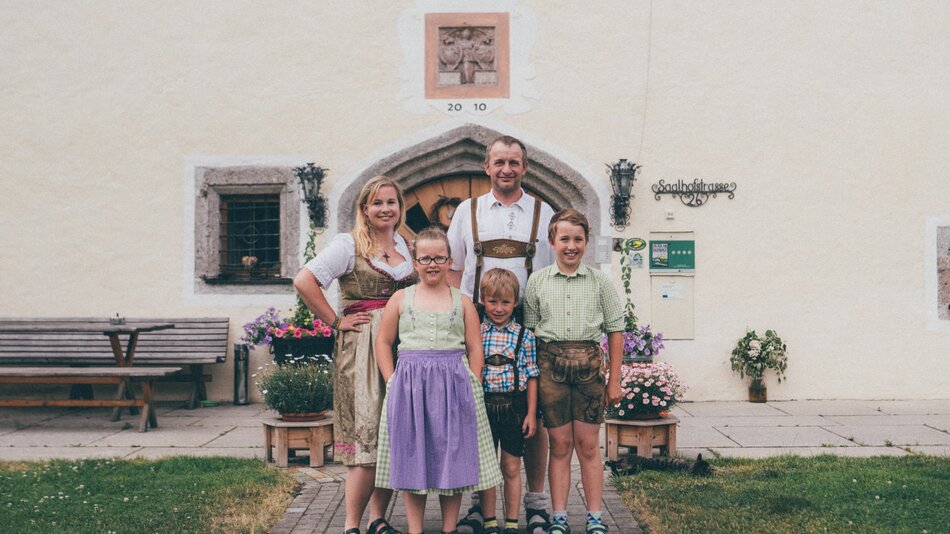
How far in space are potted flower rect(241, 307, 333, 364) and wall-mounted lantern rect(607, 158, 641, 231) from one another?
2.82 metres

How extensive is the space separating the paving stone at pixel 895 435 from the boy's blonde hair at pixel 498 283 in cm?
350

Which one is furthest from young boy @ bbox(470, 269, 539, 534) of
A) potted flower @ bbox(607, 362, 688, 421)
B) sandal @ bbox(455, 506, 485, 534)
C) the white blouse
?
potted flower @ bbox(607, 362, 688, 421)

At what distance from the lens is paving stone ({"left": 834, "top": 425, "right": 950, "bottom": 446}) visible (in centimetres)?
584

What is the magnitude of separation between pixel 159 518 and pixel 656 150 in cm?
560

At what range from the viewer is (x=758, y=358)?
7.79 m

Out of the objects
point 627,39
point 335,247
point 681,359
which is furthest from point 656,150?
point 335,247

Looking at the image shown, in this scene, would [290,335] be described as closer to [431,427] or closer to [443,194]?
[443,194]

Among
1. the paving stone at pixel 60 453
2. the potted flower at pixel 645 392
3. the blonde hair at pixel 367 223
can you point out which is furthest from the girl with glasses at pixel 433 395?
the paving stone at pixel 60 453

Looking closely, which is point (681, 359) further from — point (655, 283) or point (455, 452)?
point (455, 452)

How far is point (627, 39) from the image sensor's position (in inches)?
314

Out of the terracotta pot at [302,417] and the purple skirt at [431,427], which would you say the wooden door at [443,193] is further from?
the purple skirt at [431,427]

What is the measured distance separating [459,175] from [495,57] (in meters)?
1.16

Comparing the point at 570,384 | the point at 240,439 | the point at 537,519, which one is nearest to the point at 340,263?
the point at 570,384

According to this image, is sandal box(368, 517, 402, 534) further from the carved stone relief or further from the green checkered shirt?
the carved stone relief
